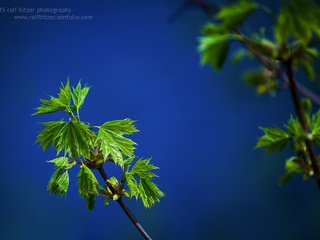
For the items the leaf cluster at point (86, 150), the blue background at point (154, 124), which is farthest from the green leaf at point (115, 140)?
the blue background at point (154, 124)

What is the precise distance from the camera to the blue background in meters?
1.35

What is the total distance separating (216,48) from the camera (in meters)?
0.47

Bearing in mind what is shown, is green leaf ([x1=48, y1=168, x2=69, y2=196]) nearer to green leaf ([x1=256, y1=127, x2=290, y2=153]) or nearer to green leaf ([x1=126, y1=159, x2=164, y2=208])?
green leaf ([x1=126, y1=159, x2=164, y2=208])

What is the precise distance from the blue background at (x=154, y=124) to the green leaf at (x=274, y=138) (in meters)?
0.77

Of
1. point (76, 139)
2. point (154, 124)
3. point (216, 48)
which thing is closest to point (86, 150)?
point (76, 139)

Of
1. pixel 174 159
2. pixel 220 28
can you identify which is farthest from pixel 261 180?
pixel 220 28

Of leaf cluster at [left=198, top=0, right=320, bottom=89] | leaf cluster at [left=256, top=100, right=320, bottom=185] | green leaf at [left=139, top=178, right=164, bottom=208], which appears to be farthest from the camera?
green leaf at [left=139, top=178, right=164, bottom=208]

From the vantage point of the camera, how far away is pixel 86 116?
1302 mm

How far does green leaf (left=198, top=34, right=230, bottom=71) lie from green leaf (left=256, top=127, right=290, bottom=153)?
21 cm

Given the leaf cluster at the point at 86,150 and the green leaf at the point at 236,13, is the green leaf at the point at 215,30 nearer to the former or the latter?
the green leaf at the point at 236,13

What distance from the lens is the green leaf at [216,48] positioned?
1.51 ft

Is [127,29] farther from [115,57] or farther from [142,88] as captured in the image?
[142,88]

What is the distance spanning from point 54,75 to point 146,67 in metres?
0.37

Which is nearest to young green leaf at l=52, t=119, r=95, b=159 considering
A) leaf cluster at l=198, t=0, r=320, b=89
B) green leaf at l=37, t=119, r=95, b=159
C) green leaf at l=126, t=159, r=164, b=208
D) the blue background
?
green leaf at l=37, t=119, r=95, b=159
